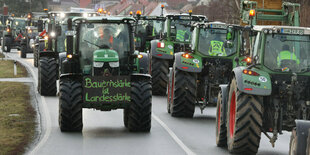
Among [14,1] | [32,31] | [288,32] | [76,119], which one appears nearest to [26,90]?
[76,119]

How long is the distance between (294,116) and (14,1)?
457ft

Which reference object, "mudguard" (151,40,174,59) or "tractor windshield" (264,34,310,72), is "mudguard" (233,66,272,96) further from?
"mudguard" (151,40,174,59)

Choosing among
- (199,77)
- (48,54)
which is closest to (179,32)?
(48,54)

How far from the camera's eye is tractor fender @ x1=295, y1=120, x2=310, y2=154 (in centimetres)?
1075

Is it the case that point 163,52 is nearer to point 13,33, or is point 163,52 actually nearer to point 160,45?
point 160,45

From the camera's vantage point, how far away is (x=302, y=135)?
10852 millimetres

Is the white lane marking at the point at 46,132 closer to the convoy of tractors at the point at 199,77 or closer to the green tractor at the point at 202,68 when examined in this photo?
the convoy of tractors at the point at 199,77

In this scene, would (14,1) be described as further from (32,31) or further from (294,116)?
(294,116)

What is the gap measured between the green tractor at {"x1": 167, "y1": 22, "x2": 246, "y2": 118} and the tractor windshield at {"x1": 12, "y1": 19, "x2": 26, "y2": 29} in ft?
142

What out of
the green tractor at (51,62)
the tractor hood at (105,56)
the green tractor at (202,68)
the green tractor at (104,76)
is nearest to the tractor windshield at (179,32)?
the green tractor at (51,62)

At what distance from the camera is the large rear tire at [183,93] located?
2033 centimetres

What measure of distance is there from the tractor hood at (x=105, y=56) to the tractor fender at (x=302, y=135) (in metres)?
7.67

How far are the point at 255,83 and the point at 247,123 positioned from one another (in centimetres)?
71

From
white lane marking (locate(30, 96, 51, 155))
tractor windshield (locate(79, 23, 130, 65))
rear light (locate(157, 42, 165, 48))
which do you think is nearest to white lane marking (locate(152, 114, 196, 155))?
tractor windshield (locate(79, 23, 130, 65))
